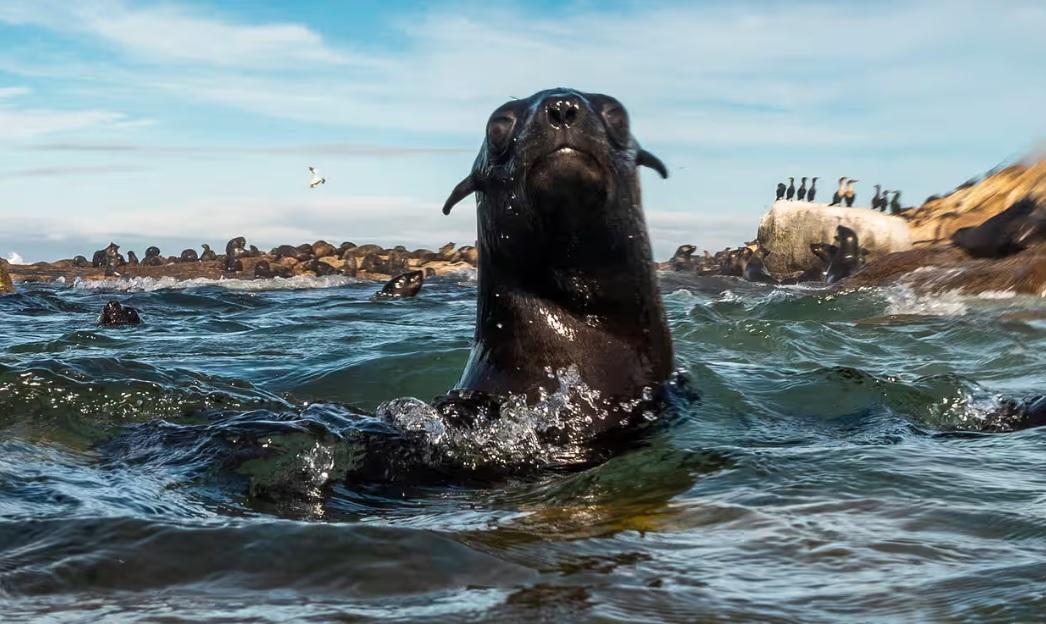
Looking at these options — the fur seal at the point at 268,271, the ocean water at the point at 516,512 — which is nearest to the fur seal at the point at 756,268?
the fur seal at the point at 268,271

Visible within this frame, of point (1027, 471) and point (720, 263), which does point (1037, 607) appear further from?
point (720, 263)

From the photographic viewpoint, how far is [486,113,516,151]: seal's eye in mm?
5410

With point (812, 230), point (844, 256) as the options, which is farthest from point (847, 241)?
point (812, 230)

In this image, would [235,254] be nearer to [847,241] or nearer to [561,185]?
[847,241]

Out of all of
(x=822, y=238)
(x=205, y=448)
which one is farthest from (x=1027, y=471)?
(x=822, y=238)

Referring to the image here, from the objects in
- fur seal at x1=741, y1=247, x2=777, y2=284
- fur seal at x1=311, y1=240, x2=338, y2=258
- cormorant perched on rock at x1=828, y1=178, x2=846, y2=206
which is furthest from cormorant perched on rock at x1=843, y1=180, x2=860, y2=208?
fur seal at x1=311, y1=240, x2=338, y2=258

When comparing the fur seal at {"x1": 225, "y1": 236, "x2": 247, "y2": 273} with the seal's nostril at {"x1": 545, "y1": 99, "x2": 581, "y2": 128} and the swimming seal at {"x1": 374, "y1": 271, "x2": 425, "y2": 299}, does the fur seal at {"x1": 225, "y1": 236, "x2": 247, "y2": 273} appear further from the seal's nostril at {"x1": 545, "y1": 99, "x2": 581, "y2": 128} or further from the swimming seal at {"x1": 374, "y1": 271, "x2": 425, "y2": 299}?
the seal's nostril at {"x1": 545, "y1": 99, "x2": 581, "y2": 128}

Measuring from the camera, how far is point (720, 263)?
39094mm

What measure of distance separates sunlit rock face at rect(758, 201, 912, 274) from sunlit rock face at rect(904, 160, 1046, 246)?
60 centimetres

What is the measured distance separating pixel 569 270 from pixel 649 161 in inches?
27.2

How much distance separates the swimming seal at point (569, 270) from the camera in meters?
5.23

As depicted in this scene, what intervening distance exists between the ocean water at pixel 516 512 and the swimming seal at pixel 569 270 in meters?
0.30

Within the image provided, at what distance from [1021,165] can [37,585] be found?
2707 cm

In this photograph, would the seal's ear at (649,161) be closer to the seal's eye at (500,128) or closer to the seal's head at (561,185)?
the seal's head at (561,185)
